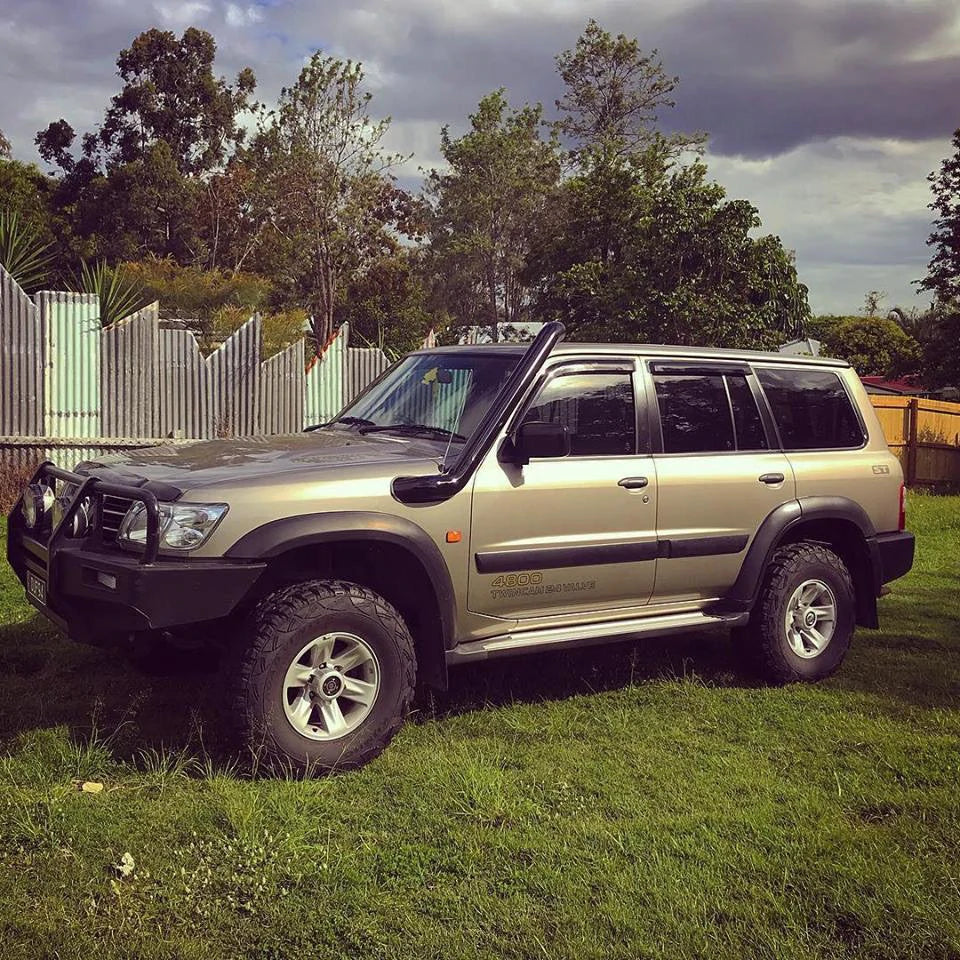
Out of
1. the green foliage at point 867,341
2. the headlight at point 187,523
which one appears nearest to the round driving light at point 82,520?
the headlight at point 187,523

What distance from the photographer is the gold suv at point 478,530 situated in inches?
169

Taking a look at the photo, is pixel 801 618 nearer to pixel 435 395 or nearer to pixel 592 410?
pixel 592 410

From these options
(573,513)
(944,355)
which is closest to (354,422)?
(573,513)

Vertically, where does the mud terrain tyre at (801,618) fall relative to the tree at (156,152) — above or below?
below

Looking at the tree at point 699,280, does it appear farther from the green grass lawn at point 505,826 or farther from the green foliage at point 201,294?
the green grass lawn at point 505,826

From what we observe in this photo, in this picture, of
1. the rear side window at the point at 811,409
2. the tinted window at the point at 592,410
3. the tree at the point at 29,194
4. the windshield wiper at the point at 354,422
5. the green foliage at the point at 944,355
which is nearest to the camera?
the tinted window at the point at 592,410

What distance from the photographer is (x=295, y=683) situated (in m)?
4.38

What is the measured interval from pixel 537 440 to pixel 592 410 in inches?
26.8

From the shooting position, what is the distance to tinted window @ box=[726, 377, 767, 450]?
5.88 meters

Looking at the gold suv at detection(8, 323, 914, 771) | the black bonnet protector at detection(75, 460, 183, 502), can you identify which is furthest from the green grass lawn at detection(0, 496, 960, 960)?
the black bonnet protector at detection(75, 460, 183, 502)

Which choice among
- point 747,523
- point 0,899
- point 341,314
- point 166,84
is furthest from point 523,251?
point 0,899

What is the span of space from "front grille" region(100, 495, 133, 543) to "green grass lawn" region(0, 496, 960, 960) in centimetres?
80

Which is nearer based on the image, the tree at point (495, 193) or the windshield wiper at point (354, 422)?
the windshield wiper at point (354, 422)

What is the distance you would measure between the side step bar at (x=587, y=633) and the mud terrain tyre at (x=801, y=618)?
0.60 feet
